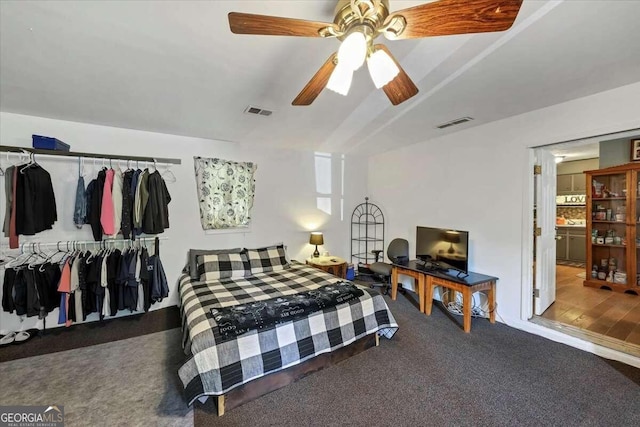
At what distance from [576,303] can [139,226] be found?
5.62 metres

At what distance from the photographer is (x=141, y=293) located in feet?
10.1

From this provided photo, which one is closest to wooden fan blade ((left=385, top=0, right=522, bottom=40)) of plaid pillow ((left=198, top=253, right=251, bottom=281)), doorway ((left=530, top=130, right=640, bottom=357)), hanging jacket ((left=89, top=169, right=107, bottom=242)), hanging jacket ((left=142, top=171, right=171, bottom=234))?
doorway ((left=530, top=130, right=640, bottom=357))

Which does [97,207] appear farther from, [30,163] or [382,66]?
[382,66]

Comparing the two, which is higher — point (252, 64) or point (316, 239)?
point (252, 64)

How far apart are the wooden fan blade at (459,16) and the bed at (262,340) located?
2045 mm

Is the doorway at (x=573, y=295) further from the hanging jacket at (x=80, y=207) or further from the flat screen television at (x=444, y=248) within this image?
the hanging jacket at (x=80, y=207)

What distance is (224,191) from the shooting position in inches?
151

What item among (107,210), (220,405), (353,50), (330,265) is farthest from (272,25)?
(330,265)

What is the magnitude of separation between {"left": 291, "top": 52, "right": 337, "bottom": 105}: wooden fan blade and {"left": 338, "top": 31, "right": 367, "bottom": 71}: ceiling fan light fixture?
0.12 metres

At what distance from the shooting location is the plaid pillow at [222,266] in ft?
10.5

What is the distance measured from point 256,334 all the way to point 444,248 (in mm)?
2624

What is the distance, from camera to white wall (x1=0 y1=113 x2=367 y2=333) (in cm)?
295

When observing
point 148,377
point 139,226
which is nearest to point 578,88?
point 148,377

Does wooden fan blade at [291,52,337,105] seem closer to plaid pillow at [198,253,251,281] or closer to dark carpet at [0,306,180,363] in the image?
plaid pillow at [198,253,251,281]
